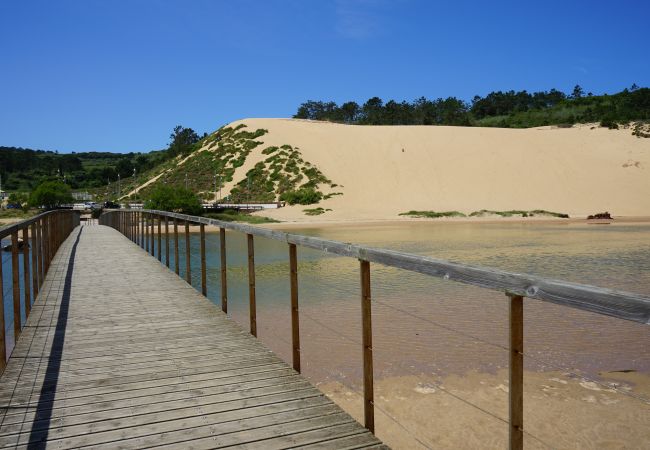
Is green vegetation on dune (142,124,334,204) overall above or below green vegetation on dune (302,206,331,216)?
above

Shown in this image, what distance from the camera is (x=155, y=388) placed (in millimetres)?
3922

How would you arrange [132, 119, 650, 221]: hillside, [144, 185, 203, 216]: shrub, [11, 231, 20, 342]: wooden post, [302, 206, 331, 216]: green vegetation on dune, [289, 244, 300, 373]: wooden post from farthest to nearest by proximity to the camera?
[132, 119, 650, 221]: hillside → [302, 206, 331, 216]: green vegetation on dune → [144, 185, 203, 216]: shrub → [11, 231, 20, 342]: wooden post → [289, 244, 300, 373]: wooden post

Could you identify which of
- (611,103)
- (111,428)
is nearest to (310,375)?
(111,428)

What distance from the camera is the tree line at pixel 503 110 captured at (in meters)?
76.7

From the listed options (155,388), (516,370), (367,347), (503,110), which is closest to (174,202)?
(155,388)

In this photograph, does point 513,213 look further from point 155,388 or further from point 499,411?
point 155,388

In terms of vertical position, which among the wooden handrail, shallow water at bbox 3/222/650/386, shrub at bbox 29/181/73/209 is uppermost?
shrub at bbox 29/181/73/209

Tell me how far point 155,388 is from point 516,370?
2559 mm

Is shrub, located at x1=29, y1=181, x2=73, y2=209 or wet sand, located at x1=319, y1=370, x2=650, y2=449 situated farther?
shrub, located at x1=29, y1=181, x2=73, y2=209

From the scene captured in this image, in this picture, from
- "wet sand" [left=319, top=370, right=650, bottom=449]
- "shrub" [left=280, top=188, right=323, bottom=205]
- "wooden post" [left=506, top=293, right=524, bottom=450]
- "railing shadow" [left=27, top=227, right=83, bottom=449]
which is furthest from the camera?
"shrub" [left=280, top=188, right=323, bottom=205]

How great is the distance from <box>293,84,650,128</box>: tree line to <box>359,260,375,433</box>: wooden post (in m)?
75.5

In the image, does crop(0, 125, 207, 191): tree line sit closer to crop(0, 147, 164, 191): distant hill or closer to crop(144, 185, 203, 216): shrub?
crop(0, 147, 164, 191): distant hill

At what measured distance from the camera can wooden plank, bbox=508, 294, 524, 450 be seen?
2232mm

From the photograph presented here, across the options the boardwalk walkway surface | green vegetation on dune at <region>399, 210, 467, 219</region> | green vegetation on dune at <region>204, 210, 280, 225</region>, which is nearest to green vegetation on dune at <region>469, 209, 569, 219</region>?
green vegetation on dune at <region>399, 210, 467, 219</region>
